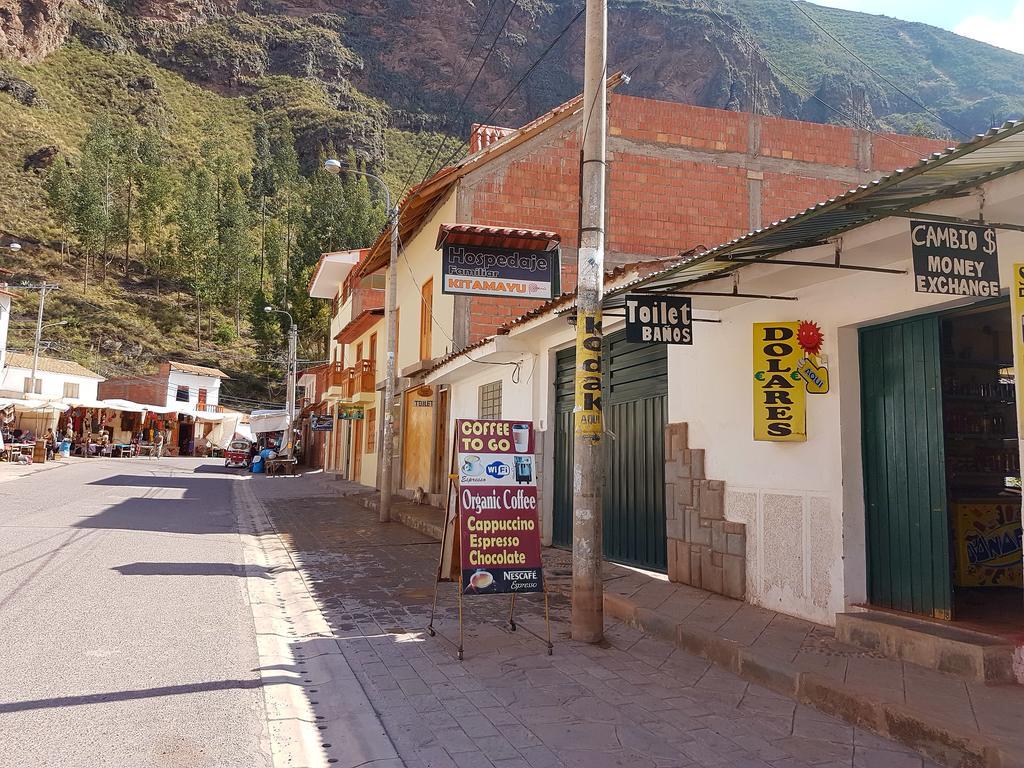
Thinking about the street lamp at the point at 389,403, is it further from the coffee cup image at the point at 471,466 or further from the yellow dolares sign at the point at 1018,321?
the yellow dolares sign at the point at 1018,321

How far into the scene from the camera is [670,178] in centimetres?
1631

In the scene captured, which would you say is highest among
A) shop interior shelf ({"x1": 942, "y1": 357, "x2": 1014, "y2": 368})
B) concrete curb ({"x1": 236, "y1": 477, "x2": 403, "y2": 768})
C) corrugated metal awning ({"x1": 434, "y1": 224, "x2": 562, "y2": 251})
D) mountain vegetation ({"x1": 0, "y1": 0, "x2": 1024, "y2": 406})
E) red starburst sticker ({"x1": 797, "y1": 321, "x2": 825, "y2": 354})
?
mountain vegetation ({"x1": 0, "y1": 0, "x2": 1024, "y2": 406})

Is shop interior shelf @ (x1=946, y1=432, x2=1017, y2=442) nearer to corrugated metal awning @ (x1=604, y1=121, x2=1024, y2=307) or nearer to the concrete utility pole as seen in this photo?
corrugated metal awning @ (x1=604, y1=121, x2=1024, y2=307)

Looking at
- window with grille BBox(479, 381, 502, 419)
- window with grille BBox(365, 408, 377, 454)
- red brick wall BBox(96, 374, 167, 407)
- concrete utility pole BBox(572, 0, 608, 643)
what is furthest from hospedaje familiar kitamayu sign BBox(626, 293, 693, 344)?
red brick wall BBox(96, 374, 167, 407)

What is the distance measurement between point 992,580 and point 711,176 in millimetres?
11341

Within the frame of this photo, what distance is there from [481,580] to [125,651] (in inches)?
99.9

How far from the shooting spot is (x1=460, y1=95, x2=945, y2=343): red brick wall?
634 inches

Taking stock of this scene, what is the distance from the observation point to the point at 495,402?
14.5 m

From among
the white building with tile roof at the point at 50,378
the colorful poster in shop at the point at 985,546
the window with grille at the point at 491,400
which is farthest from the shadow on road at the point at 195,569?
the white building with tile roof at the point at 50,378

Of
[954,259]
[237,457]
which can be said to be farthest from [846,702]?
[237,457]

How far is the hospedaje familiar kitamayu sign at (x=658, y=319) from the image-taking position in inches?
258

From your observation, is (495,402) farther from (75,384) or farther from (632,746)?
(75,384)

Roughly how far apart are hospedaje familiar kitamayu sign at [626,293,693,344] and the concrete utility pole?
46cm

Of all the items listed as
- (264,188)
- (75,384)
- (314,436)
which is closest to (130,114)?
(264,188)
